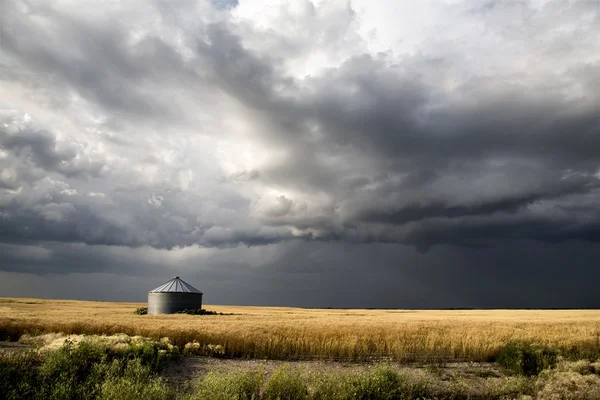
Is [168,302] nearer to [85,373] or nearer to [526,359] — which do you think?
[85,373]

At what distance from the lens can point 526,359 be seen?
22.4 metres

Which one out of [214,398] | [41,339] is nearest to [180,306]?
[41,339]

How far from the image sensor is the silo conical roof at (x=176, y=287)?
80100 millimetres

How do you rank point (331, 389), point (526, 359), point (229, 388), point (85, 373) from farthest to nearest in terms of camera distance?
point (526, 359) → point (85, 373) → point (331, 389) → point (229, 388)

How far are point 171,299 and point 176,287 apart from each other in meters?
3.91

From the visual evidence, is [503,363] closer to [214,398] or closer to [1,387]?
[214,398]

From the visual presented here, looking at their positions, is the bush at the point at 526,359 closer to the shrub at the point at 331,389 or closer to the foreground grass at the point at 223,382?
the foreground grass at the point at 223,382

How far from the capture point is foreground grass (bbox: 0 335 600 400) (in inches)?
522

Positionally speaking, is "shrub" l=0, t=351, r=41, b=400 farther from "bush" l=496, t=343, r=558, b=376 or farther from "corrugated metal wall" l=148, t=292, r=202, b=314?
"corrugated metal wall" l=148, t=292, r=202, b=314

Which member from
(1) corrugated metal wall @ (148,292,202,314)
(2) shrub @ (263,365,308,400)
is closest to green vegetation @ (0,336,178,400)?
(2) shrub @ (263,365,308,400)

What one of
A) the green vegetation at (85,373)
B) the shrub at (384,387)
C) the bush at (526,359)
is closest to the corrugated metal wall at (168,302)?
the green vegetation at (85,373)

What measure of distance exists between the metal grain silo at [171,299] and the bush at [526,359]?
6465 centimetres

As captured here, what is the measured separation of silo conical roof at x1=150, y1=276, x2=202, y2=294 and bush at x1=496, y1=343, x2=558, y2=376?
66407mm

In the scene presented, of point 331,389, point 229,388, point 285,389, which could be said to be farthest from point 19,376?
point 331,389
